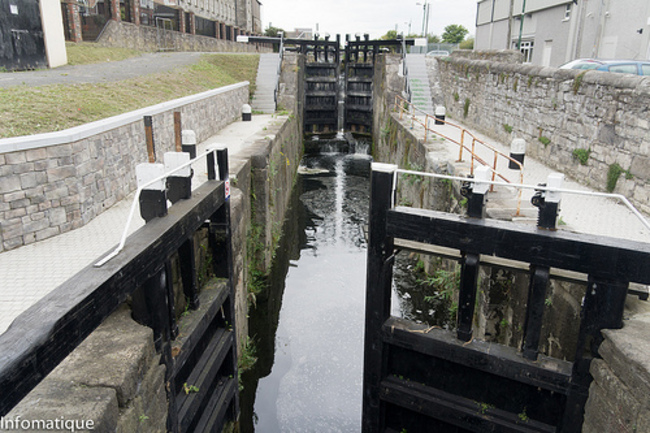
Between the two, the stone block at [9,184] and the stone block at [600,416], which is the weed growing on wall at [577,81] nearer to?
the stone block at [600,416]

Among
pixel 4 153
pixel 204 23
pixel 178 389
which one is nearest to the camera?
pixel 178 389

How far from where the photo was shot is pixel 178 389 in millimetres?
4562

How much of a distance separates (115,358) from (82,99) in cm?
664

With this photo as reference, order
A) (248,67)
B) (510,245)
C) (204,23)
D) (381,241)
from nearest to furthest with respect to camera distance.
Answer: (510,245)
(381,241)
(248,67)
(204,23)

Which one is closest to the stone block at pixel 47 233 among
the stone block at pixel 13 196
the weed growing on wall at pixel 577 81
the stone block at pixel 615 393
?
the stone block at pixel 13 196

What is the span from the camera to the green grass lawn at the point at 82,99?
654cm

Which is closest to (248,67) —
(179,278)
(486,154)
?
(486,154)

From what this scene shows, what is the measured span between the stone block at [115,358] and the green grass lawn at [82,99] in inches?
145

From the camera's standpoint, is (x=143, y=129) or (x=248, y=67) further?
(x=248, y=67)

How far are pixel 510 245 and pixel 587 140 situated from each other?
484 cm

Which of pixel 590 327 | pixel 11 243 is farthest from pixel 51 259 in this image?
pixel 590 327

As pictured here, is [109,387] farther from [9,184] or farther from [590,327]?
[590,327]

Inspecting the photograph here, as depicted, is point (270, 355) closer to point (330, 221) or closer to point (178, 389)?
point (178, 389)

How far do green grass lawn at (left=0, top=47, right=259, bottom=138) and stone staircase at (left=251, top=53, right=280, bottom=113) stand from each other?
2841mm
